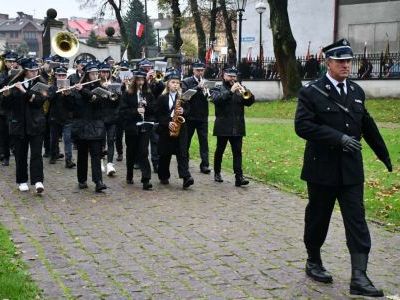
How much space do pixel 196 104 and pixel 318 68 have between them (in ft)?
58.1

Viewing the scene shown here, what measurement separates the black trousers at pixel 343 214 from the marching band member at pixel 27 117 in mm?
5307

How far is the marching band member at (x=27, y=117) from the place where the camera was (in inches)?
391

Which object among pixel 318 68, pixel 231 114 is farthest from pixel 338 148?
pixel 318 68

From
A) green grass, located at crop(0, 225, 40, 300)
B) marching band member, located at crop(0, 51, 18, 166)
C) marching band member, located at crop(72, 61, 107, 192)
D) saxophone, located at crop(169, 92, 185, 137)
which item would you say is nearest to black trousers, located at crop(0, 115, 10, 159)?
marching band member, located at crop(0, 51, 18, 166)

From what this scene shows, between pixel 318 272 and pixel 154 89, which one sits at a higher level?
pixel 154 89

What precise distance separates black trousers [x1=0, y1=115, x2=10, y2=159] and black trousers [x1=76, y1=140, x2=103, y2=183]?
3179 mm

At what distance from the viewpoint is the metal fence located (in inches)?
1060

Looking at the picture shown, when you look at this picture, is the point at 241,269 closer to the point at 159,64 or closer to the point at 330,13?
the point at 159,64

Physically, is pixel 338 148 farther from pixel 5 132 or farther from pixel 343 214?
pixel 5 132

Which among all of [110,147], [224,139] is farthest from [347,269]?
[110,147]

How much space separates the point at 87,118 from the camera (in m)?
10.5

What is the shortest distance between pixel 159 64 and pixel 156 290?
8.66 metres

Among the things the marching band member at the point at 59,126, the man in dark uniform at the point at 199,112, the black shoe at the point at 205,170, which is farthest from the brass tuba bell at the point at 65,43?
the black shoe at the point at 205,170

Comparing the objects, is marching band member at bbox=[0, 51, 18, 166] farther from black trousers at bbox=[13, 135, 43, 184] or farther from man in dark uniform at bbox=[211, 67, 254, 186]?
man in dark uniform at bbox=[211, 67, 254, 186]
